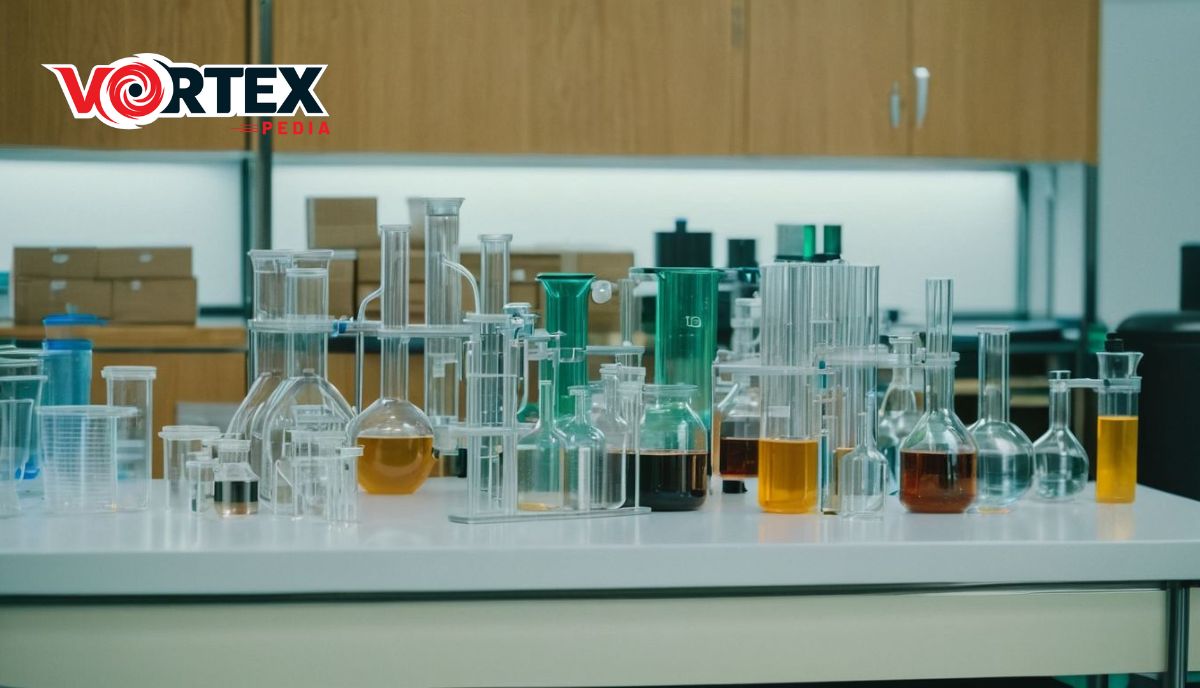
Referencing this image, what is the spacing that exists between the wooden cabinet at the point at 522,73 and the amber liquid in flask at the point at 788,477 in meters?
2.41

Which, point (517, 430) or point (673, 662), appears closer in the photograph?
point (673, 662)

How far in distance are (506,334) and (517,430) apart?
106 mm

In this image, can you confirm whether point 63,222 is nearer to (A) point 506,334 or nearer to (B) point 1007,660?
(A) point 506,334

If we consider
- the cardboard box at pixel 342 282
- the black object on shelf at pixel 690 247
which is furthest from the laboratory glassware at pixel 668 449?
the cardboard box at pixel 342 282

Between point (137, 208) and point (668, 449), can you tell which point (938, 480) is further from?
point (137, 208)

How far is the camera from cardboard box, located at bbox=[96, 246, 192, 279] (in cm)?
363

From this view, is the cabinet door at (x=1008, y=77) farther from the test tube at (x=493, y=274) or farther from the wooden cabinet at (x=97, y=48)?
the test tube at (x=493, y=274)

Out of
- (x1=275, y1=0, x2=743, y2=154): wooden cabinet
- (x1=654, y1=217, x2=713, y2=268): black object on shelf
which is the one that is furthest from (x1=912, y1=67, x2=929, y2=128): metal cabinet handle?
(x1=654, y1=217, x2=713, y2=268): black object on shelf

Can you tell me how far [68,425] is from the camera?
1.45m

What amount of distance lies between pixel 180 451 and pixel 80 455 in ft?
0.50

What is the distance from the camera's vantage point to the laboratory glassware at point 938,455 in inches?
60.6

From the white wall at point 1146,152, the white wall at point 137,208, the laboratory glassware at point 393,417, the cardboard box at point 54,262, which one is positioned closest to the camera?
the laboratory glassware at point 393,417

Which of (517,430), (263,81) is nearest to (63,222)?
(263,81)

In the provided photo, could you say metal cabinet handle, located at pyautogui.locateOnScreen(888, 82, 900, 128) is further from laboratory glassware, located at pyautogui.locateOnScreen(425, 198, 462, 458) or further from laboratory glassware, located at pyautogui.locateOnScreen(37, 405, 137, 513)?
laboratory glassware, located at pyautogui.locateOnScreen(37, 405, 137, 513)
